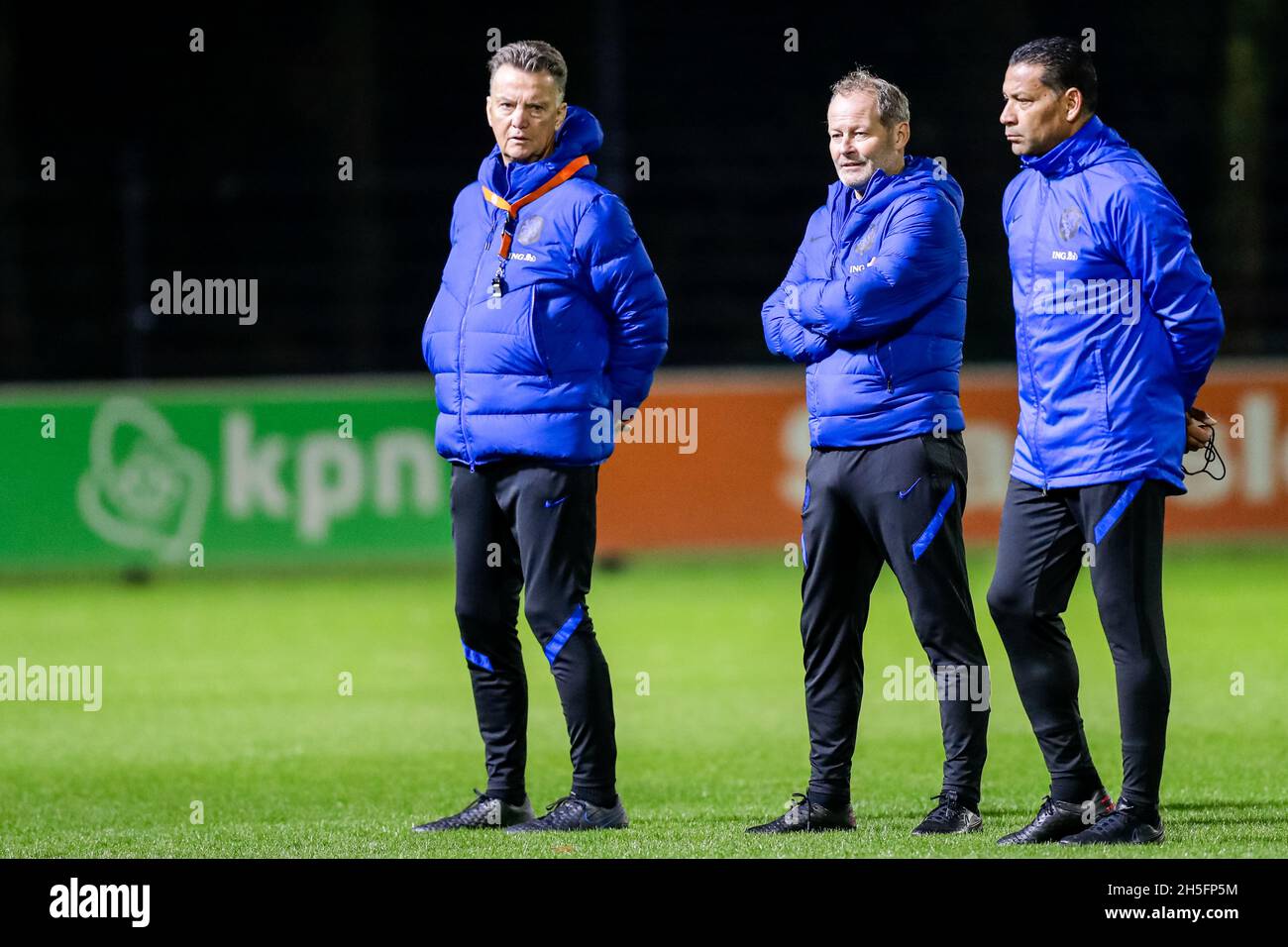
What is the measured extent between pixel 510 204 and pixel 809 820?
204 centimetres

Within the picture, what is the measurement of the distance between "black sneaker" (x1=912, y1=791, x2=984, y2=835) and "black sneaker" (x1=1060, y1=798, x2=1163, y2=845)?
1.45ft

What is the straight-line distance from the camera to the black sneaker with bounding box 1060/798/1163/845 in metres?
5.68

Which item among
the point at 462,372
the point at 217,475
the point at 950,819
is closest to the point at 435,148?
the point at 217,475

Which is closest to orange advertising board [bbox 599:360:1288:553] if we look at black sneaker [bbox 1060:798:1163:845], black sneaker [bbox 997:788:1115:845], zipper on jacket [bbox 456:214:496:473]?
zipper on jacket [bbox 456:214:496:473]

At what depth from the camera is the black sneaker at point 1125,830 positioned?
5684mm

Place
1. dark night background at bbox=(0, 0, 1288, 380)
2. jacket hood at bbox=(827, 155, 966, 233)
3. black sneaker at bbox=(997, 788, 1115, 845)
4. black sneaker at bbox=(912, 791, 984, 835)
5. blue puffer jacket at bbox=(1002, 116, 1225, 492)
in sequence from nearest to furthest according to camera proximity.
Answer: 1. blue puffer jacket at bbox=(1002, 116, 1225, 492)
2. black sneaker at bbox=(997, 788, 1115, 845)
3. black sneaker at bbox=(912, 791, 984, 835)
4. jacket hood at bbox=(827, 155, 966, 233)
5. dark night background at bbox=(0, 0, 1288, 380)

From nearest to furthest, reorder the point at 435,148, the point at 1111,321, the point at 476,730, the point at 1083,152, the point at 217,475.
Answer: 1. the point at 1111,321
2. the point at 1083,152
3. the point at 476,730
4. the point at 217,475
5. the point at 435,148

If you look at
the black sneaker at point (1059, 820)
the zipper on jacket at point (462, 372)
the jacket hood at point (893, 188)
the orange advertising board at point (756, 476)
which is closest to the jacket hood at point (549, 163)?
the zipper on jacket at point (462, 372)

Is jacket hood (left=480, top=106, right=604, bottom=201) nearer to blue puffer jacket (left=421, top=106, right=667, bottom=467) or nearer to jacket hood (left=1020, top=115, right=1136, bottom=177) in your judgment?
blue puffer jacket (left=421, top=106, right=667, bottom=467)

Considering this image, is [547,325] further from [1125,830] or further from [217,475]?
[217,475]

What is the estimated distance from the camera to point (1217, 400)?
14969 millimetres

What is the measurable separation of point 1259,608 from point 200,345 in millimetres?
10058

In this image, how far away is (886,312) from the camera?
6.11 meters

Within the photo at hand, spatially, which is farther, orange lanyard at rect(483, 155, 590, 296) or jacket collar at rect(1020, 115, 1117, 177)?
orange lanyard at rect(483, 155, 590, 296)
